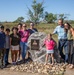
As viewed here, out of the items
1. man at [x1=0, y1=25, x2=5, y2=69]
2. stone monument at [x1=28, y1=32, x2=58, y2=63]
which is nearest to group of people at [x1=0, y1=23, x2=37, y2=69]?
man at [x1=0, y1=25, x2=5, y2=69]

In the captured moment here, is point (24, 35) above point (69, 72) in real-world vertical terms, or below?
above

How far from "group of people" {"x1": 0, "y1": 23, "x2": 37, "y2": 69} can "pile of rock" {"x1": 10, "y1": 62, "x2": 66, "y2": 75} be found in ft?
1.82

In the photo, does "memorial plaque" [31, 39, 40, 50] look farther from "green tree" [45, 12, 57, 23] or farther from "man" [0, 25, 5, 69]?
"green tree" [45, 12, 57, 23]

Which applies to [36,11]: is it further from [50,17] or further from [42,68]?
[42,68]

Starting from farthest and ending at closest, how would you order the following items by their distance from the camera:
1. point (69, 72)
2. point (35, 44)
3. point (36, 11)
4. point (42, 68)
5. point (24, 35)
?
point (36, 11) → point (35, 44) → point (24, 35) → point (42, 68) → point (69, 72)

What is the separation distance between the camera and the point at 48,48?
9391mm

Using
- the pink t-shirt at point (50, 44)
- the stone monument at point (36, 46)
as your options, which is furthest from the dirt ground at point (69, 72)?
the stone monument at point (36, 46)

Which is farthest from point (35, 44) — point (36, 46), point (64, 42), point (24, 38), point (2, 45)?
point (2, 45)

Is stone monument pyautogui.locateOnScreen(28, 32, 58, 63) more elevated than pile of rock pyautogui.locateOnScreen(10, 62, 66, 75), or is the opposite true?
stone monument pyautogui.locateOnScreen(28, 32, 58, 63)

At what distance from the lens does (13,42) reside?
955cm

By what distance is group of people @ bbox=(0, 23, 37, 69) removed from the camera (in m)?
9.17

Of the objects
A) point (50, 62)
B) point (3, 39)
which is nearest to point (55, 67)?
point (50, 62)

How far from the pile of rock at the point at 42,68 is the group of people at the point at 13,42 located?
554 mm

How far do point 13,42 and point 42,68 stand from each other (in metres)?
1.56
